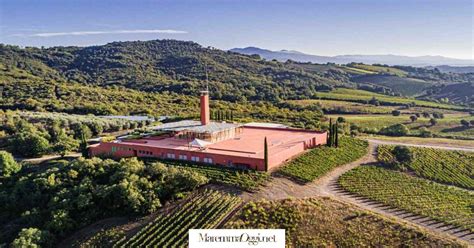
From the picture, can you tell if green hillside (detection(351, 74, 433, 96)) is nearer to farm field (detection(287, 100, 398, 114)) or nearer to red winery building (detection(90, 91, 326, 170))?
farm field (detection(287, 100, 398, 114))

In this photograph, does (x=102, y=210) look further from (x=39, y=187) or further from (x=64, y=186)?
(x=39, y=187)

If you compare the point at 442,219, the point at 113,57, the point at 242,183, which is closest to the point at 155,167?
the point at 242,183

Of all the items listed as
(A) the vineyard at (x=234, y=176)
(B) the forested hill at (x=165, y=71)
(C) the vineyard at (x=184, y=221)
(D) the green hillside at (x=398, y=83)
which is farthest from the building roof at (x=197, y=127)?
(D) the green hillside at (x=398, y=83)

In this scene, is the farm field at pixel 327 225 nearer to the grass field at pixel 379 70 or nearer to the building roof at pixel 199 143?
the building roof at pixel 199 143

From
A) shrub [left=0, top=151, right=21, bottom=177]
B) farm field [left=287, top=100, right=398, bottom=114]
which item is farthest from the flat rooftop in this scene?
farm field [left=287, top=100, right=398, bottom=114]

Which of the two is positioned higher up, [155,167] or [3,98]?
[3,98]
